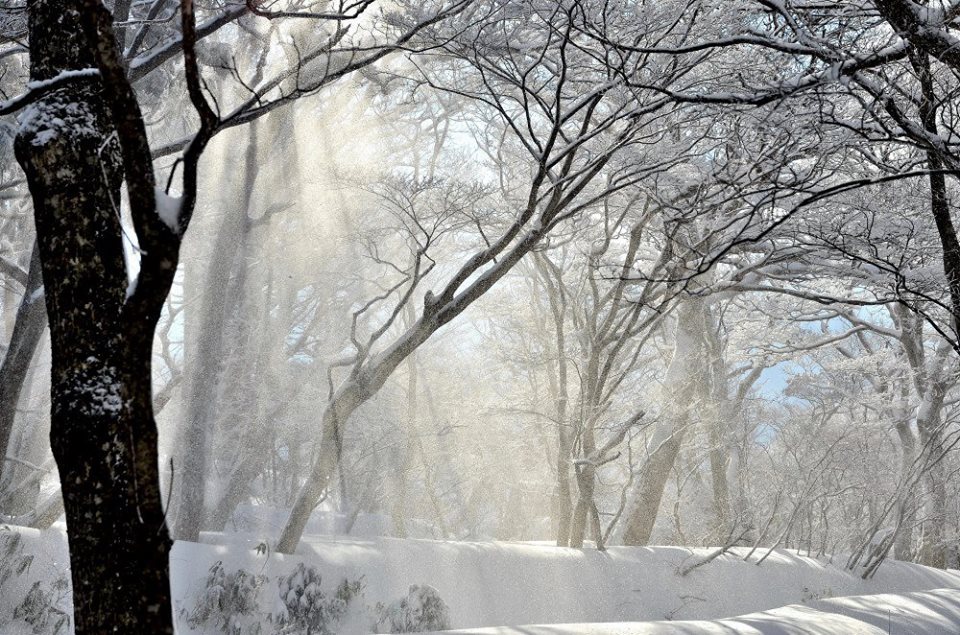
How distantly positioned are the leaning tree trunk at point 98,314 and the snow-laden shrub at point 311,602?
3704mm

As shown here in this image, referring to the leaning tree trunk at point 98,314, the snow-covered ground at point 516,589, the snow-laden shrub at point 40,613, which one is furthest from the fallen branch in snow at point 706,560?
the leaning tree trunk at point 98,314

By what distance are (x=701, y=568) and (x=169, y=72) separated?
30.4ft

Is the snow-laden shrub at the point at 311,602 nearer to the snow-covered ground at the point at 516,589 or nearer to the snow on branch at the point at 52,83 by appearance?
the snow-covered ground at the point at 516,589

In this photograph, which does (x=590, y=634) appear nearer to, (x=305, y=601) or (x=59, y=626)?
(x=305, y=601)

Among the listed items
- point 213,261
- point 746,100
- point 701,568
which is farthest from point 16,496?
point 746,100

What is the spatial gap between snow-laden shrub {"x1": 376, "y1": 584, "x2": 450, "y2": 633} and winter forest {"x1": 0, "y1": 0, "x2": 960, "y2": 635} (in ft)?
0.10

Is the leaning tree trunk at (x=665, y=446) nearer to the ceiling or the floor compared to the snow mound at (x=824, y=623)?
nearer to the ceiling

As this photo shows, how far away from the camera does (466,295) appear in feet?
18.9

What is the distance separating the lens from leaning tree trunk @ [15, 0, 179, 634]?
203cm

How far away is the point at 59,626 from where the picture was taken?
495cm

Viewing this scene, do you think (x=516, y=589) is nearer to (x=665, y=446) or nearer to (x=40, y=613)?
(x=665, y=446)

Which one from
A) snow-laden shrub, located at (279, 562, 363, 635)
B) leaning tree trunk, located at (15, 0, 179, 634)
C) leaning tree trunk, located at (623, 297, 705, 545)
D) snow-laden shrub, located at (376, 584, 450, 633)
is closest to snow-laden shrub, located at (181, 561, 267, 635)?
snow-laden shrub, located at (279, 562, 363, 635)

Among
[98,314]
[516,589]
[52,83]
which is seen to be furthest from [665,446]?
[52,83]

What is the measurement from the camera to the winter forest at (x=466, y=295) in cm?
241
